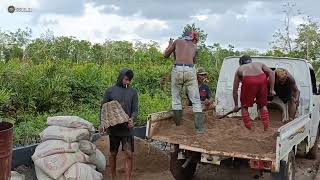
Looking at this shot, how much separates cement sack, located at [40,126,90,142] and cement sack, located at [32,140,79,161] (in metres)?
0.06

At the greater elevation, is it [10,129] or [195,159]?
[10,129]

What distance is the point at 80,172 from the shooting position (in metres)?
5.86

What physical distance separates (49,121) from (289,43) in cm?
2275

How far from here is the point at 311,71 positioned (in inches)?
341

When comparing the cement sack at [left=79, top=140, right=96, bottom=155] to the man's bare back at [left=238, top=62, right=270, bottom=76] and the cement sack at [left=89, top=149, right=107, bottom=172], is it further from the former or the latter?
the man's bare back at [left=238, top=62, right=270, bottom=76]

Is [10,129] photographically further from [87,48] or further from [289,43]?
[289,43]

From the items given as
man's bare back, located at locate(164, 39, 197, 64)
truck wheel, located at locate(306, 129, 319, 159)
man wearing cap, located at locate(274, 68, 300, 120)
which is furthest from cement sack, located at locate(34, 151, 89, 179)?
truck wheel, located at locate(306, 129, 319, 159)

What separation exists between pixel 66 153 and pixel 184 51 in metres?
2.27

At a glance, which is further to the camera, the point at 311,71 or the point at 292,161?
the point at 311,71

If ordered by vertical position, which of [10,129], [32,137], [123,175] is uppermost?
[10,129]

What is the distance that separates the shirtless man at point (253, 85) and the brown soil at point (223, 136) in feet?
0.70

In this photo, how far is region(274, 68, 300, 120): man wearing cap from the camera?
781 cm

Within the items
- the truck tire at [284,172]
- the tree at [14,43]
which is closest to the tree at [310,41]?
the tree at [14,43]

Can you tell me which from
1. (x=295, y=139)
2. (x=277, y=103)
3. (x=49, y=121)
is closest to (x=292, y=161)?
(x=295, y=139)
